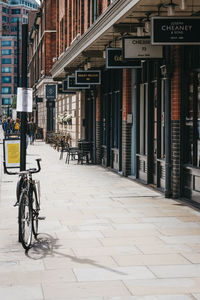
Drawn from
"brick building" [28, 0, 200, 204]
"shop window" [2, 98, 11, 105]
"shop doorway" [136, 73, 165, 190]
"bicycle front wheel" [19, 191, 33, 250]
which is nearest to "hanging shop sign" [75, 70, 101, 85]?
"brick building" [28, 0, 200, 204]

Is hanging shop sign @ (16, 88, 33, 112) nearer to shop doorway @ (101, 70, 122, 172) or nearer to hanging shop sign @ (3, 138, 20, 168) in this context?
hanging shop sign @ (3, 138, 20, 168)

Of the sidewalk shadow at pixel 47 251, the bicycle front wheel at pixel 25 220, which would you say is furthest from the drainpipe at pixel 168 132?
the bicycle front wheel at pixel 25 220

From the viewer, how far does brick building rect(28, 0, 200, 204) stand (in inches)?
453

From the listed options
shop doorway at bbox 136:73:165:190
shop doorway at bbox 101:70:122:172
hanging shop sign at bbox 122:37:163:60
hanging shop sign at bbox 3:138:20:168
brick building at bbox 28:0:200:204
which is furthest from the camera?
shop doorway at bbox 101:70:122:172

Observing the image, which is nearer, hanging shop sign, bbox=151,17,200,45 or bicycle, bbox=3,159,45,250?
bicycle, bbox=3,159,45,250

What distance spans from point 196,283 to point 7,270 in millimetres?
2033

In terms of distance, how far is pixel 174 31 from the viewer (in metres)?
9.95

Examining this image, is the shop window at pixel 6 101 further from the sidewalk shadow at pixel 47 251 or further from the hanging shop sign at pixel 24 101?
the sidewalk shadow at pixel 47 251

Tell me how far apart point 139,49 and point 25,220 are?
5.69 metres

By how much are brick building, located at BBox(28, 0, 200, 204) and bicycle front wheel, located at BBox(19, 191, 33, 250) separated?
3.95 meters

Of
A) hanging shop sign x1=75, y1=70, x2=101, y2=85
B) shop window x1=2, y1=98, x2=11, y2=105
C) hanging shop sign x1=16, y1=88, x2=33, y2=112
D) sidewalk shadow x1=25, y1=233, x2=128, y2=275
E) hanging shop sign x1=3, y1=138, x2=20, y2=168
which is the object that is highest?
shop window x1=2, y1=98, x2=11, y2=105

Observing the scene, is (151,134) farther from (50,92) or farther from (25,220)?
(50,92)

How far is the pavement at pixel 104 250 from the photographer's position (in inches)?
227

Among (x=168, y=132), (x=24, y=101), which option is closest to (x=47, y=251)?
(x=24, y=101)
